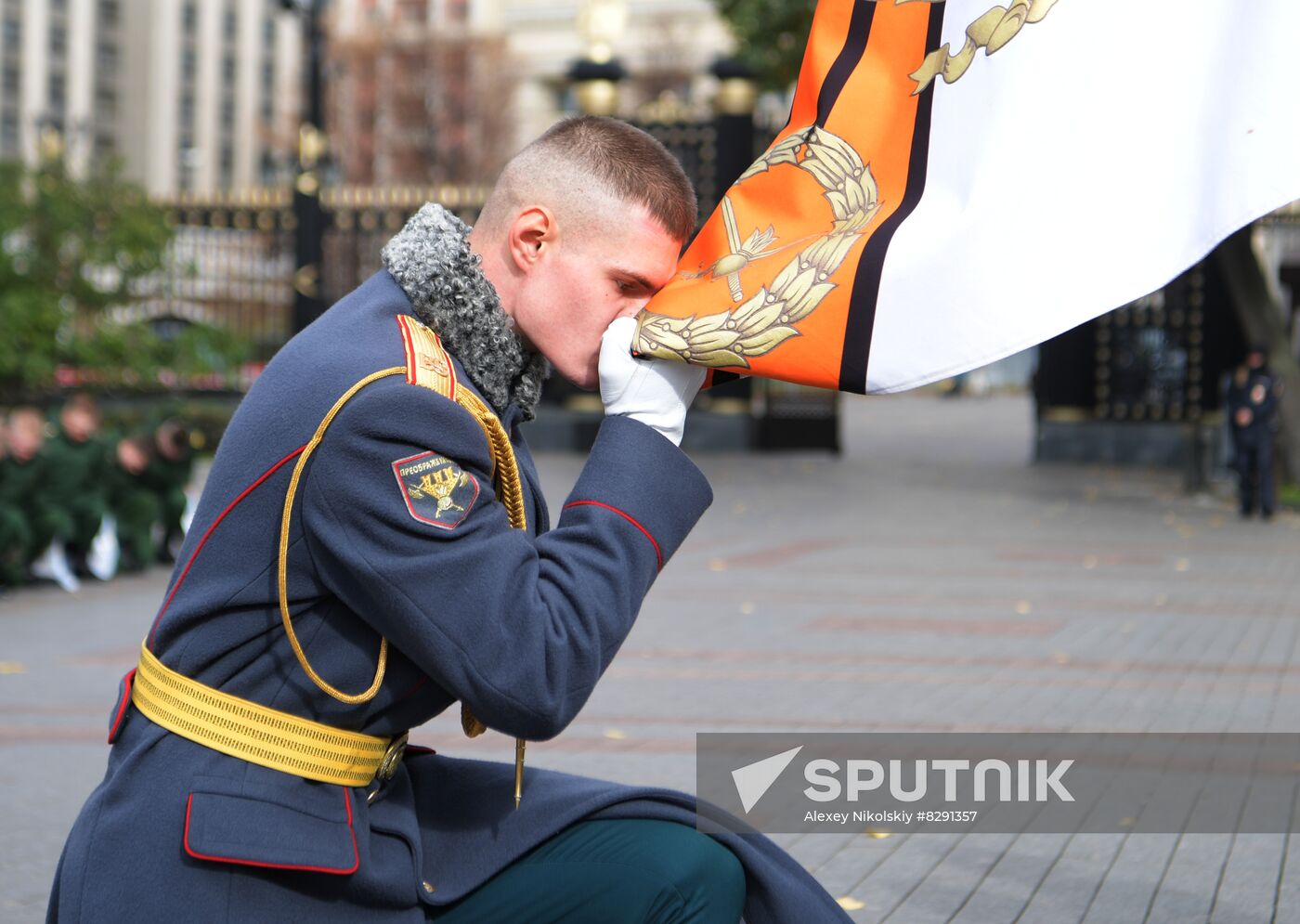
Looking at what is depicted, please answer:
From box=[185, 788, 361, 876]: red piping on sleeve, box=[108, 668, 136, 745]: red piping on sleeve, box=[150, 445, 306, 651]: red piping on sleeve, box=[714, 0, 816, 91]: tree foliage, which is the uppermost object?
box=[714, 0, 816, 91]: tree foliage

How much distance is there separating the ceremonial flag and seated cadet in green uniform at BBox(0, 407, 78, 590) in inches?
361

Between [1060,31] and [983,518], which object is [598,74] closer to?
[983,518]

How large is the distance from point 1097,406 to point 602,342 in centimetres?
2117

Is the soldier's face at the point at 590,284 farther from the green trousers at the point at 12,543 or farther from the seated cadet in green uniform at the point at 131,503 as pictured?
the seated cadet in green uniform at the point at 131,503

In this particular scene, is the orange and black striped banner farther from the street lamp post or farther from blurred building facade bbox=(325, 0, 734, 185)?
blurred building facade bbox=(325, 0, 734, 185)

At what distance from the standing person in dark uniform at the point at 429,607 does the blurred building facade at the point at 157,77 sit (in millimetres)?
77565

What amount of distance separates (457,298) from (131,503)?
9684 mm

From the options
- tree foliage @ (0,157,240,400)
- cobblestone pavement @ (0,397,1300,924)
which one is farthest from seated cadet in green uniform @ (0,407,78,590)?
tree foliage @ (0,157,240,400)

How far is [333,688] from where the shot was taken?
2.27m

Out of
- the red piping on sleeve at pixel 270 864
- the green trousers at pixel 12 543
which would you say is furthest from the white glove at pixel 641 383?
the green trousers at pixel 12 543

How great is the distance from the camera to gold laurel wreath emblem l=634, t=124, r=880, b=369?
2.35 m

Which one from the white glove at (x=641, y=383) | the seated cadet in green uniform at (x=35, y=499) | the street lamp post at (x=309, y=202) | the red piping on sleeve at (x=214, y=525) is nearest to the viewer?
the red piping on sleeve at (x=214, y=525)

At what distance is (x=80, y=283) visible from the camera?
55.0 ft

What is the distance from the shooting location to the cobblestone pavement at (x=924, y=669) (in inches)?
186
